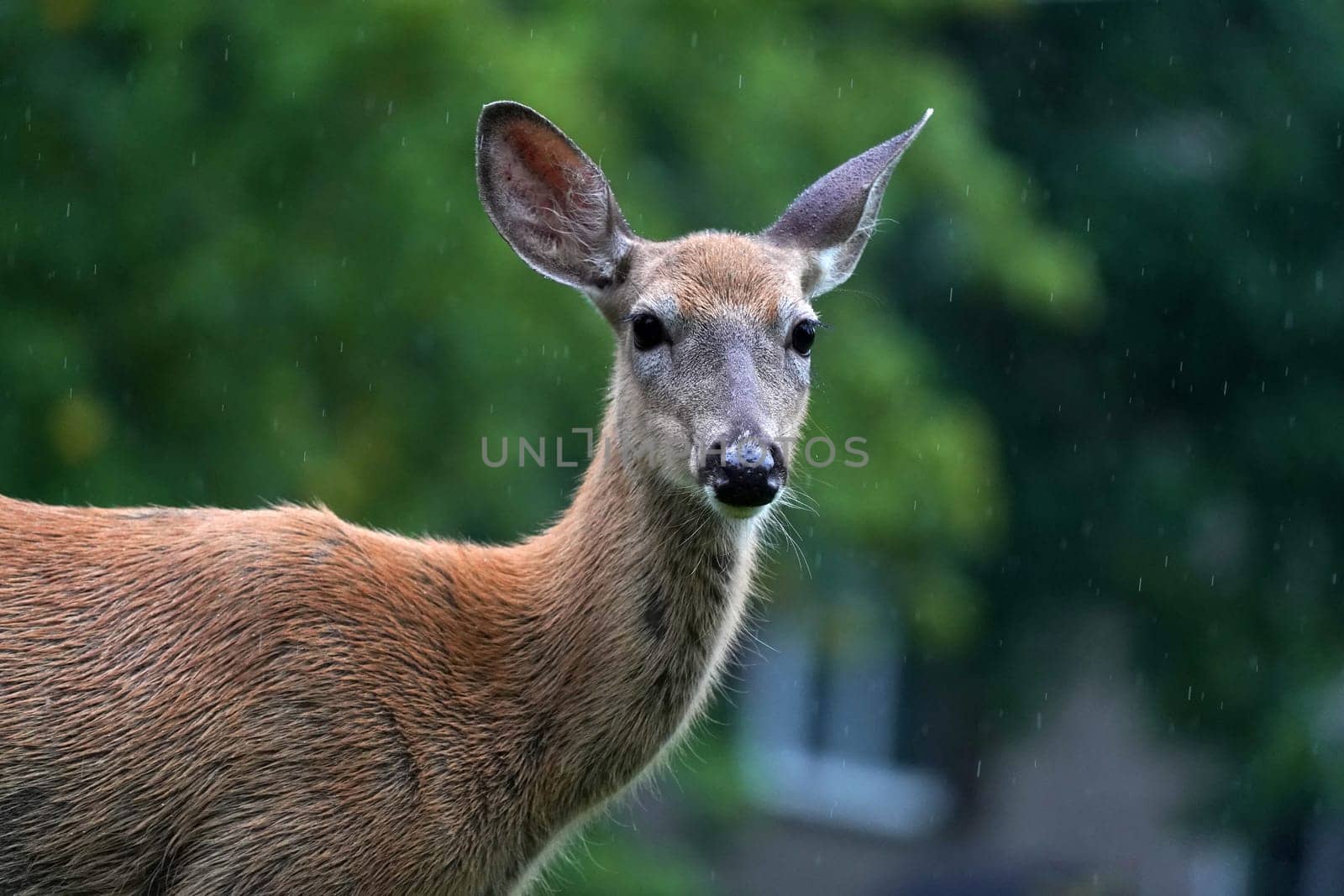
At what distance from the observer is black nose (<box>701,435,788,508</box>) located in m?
4.68

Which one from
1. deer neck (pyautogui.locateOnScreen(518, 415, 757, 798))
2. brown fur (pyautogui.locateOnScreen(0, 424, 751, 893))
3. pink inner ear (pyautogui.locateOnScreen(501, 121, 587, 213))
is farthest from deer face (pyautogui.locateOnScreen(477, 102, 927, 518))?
brown fur (pyautogui.locateOnScreen(0, 424, 751, 893))

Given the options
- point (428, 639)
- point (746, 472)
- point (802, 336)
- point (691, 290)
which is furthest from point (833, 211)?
point (428, 639)

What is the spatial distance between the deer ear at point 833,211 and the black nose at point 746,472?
46.0 inches

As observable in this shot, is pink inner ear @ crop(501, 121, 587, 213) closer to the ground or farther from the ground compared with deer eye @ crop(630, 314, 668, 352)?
farther from the ground

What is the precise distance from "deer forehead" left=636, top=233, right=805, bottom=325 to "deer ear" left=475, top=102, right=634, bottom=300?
16cm

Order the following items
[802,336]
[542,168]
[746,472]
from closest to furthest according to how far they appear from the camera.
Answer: [746,472]
[802,336]
[542,168]

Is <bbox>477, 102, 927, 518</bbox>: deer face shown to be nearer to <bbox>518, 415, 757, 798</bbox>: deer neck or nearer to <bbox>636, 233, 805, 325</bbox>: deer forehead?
<bbox>636, 233, 805, 325</bbox>: deer forehead

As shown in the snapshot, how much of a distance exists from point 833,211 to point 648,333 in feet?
2.79

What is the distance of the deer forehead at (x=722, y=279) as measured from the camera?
5.30m

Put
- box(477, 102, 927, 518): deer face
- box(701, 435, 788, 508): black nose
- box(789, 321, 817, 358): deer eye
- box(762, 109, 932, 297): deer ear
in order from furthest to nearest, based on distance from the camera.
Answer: box(762, 109, 932, 297): deer ear < box(789, 321, 817, 358): deer eye < box(477, 102, 927, 518): deer face < box(701, 435, 788, 508): black nose

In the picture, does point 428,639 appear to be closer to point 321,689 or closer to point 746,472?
point 321,689

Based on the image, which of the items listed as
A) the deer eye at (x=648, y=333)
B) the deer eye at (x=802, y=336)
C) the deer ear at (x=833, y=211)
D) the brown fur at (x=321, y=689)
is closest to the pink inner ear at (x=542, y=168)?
the deer eye at (x=648, y=333)

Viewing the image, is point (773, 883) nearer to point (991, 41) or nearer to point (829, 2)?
point (991, 41)

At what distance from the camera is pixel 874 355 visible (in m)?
11.6
